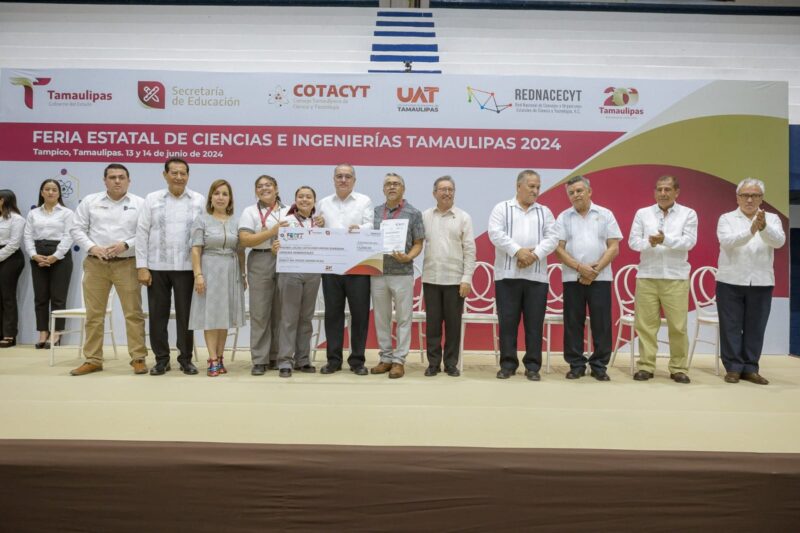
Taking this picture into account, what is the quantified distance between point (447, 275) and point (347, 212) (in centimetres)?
93

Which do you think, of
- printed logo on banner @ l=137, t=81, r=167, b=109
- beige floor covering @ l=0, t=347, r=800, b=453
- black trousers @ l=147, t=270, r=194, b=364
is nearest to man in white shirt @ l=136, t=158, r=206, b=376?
black trousers @ l=147, t=270, r=194, b=364

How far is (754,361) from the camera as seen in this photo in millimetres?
4094

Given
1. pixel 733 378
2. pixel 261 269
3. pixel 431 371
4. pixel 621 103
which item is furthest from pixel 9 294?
pixel 733 378

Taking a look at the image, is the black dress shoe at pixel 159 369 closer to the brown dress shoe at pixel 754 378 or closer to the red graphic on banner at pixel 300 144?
the red graphic on banner at pixel 300 144

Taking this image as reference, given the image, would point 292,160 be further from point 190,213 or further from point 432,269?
point 432,269

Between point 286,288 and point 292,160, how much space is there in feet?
6.47

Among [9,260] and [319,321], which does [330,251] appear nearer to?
[319,321]

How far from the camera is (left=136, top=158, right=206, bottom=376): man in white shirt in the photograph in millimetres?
3961

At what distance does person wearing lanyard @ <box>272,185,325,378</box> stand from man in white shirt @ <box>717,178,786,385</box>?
3.17 m

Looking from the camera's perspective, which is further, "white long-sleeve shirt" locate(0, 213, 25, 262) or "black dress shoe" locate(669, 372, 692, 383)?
"white long-sleeve shirt" locate(0, 213, 25, 262)

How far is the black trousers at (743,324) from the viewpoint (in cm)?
407

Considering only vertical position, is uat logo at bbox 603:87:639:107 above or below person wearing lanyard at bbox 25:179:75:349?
above

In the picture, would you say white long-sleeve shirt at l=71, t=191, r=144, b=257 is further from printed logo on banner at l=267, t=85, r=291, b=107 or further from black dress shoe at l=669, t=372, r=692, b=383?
black dress shoe at l=669, t=372, r=692, b=383

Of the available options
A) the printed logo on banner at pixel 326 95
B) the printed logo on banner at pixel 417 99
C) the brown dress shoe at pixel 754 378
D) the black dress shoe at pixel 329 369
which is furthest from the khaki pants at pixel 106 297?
the brown dress shoe at pixel 754 378
